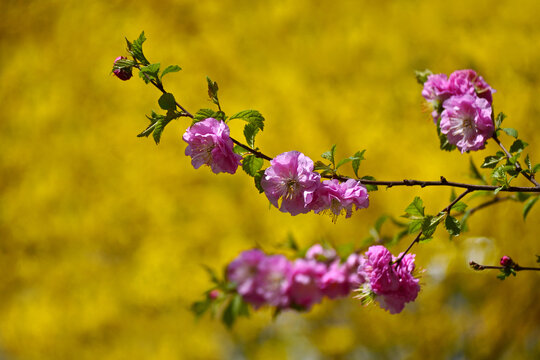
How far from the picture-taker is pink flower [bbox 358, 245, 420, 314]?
67cm

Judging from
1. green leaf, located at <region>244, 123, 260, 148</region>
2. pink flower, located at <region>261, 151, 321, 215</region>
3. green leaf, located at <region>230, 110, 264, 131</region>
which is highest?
green leaf, located at <region>230, 110, 264, 131</region>

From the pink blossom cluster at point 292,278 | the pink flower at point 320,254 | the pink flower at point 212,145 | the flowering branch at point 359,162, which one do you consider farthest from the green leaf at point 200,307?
the pink flower at point 212,145

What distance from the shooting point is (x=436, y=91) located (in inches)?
30.5

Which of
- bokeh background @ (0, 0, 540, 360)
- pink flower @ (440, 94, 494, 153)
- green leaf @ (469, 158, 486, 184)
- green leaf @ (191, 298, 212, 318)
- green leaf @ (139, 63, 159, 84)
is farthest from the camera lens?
bokeh background @ (0, 0, 540, 360)

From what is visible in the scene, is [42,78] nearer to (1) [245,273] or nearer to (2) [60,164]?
(2) [60,164]

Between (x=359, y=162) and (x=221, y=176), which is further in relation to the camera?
(x=221, y=176)

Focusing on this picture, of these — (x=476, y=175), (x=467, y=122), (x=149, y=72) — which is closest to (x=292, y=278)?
(x=476, y=175)

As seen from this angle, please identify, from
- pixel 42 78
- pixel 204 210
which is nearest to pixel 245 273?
pixel 204 210

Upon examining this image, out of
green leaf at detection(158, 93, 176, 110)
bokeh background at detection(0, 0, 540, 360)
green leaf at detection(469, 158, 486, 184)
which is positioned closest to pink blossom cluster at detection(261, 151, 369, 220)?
green leaf at detection(158, 93, 176, 110)

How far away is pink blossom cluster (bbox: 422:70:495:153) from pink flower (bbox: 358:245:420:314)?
0.53 feet

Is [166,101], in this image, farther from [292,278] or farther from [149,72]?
[292,278]

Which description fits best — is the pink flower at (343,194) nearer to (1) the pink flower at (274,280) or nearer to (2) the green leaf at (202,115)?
(2) the green leaf at (202,115)

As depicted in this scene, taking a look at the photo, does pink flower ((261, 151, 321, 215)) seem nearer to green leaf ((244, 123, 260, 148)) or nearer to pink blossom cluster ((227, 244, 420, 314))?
green leaf ((244, 123, 260, 148))

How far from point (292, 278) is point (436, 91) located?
1.53 ft
